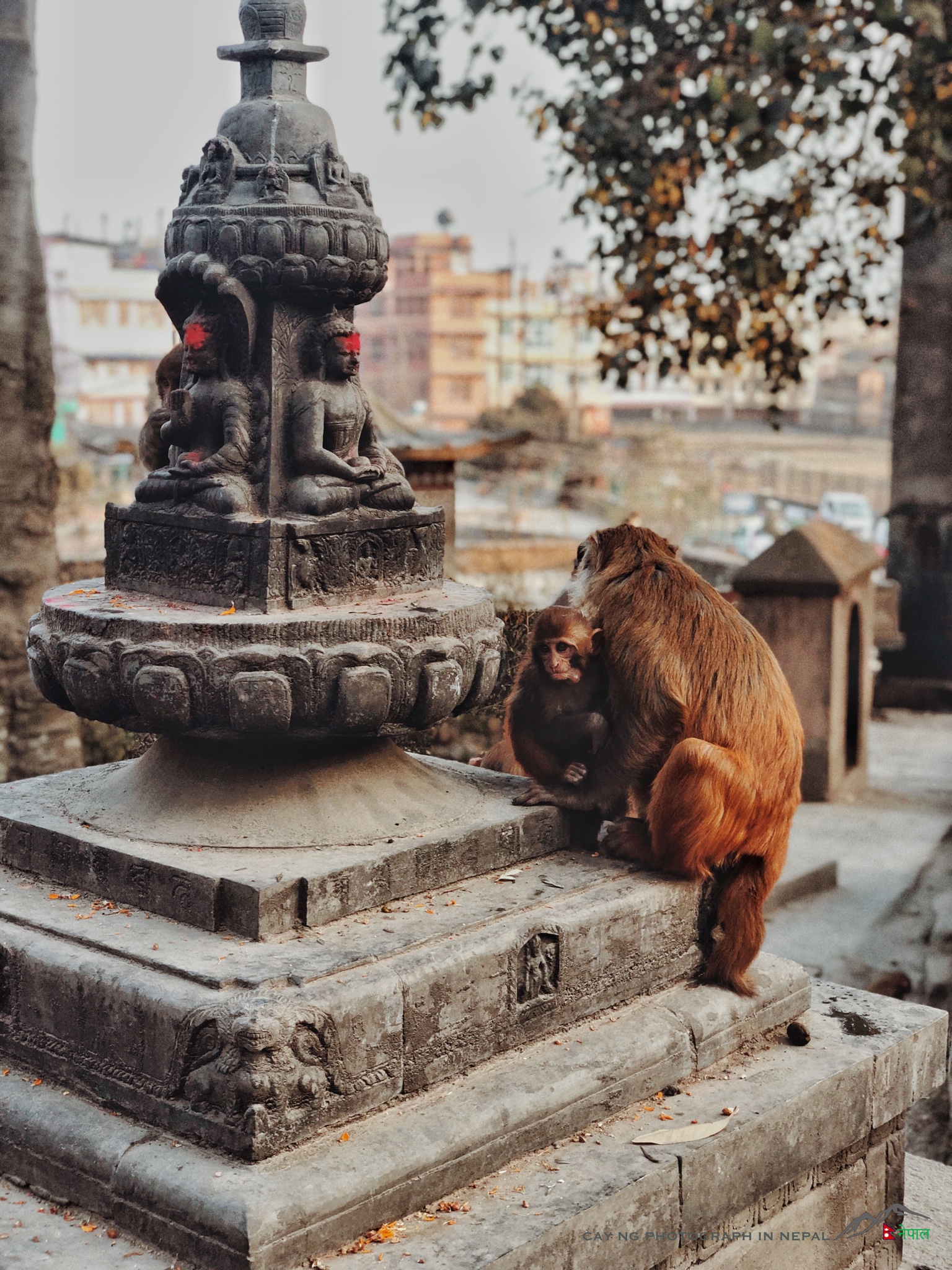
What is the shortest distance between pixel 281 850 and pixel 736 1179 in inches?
53.0

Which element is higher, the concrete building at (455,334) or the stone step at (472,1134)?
the concrete building at (455,334)

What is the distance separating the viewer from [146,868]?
3572 mm

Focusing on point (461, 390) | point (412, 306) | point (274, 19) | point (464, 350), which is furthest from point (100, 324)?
point (274, 19)

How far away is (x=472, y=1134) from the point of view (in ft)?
10.7

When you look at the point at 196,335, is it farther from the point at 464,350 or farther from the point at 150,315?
the point at 464,350

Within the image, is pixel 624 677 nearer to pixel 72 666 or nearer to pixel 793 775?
pixel 793 775

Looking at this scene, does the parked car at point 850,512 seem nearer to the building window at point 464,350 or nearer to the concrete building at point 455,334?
the concrete building at point 455,334

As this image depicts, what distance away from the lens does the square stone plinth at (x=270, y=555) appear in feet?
12.2

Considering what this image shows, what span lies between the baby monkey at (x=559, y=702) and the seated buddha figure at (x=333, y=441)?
20.9 inches

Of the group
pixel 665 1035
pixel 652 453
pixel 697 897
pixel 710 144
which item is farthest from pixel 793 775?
pixel 652 453

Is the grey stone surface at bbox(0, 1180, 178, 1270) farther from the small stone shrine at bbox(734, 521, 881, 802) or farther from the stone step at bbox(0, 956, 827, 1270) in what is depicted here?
the small stone shrine at bbox(734, 521, 881, 802)

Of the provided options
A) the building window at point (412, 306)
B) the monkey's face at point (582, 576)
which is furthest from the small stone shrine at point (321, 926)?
the building window at point (412, 306)

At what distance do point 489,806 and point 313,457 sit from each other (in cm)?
107

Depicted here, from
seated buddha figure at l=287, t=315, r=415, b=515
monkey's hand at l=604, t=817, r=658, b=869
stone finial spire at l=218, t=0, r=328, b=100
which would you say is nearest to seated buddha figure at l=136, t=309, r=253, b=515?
seated buddha figure at l=287, t=315, r=415, b=515
